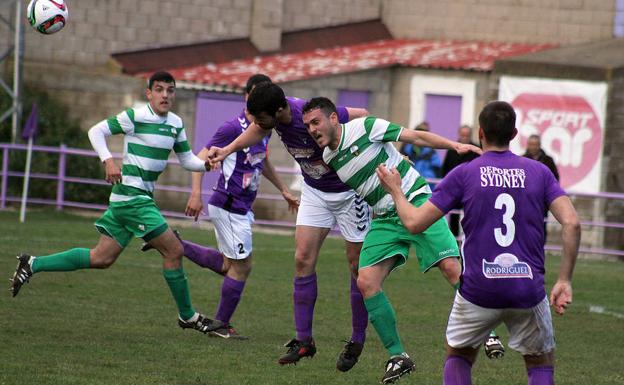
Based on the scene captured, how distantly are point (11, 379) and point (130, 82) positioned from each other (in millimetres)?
17315

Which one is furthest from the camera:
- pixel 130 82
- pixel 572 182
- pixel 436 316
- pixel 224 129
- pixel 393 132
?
pixel 130 82

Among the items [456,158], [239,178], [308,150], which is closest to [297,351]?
[308,150]

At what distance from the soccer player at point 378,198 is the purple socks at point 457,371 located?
1.32 m

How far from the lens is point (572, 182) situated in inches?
912

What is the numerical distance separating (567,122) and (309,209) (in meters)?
14.8

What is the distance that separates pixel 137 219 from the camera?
9.95 m

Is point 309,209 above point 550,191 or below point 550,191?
below

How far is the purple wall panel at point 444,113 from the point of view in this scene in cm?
2630

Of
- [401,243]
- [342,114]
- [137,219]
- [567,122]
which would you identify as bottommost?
[137,219]

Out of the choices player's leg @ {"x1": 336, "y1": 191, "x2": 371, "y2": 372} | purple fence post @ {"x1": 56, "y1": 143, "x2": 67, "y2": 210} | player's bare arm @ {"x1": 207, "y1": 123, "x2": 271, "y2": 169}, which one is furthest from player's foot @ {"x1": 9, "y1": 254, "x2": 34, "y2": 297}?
purple fence post @ {"x1": 56, "y1": 143, "x2": 67, "y2": 210}

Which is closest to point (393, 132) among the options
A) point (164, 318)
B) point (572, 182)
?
point (164, 318)

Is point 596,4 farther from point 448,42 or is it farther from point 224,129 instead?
point 224,129

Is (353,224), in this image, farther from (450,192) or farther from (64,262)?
(450,192)

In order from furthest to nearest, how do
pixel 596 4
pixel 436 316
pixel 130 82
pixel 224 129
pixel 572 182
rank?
pixel 596 4, pixel 130 82, pixel 572 182, pixel 436 316, pixel 224 129
